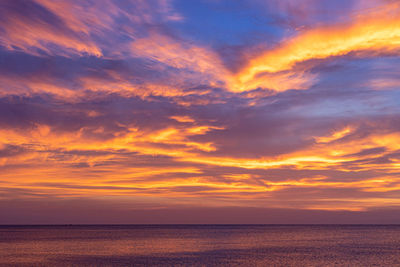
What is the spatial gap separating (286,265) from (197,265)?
1465cm

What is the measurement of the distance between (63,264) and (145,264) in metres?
13.2

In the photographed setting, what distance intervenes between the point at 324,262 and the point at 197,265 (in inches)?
892

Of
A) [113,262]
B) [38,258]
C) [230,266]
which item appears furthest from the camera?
[38,258]

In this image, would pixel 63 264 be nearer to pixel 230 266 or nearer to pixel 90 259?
pixel 90 259

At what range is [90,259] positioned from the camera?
247 feet

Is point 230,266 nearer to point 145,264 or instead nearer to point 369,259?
point 145,264

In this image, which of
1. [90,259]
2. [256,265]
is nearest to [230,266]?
[256,265]

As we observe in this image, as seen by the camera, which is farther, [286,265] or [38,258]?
[38,258]

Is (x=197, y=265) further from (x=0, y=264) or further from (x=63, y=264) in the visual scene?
(x=0, y=264)

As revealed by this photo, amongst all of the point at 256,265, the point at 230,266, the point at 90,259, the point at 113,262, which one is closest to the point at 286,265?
the point at 256,265

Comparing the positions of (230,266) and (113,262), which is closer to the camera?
(230,266)

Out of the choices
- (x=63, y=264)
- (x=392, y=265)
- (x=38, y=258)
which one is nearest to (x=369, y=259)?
(x=392, y=265)

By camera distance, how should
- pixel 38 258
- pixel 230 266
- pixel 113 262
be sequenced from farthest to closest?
pixel 38 258
pixel 113 262
pixel 230 266

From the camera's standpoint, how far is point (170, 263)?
6994cm
